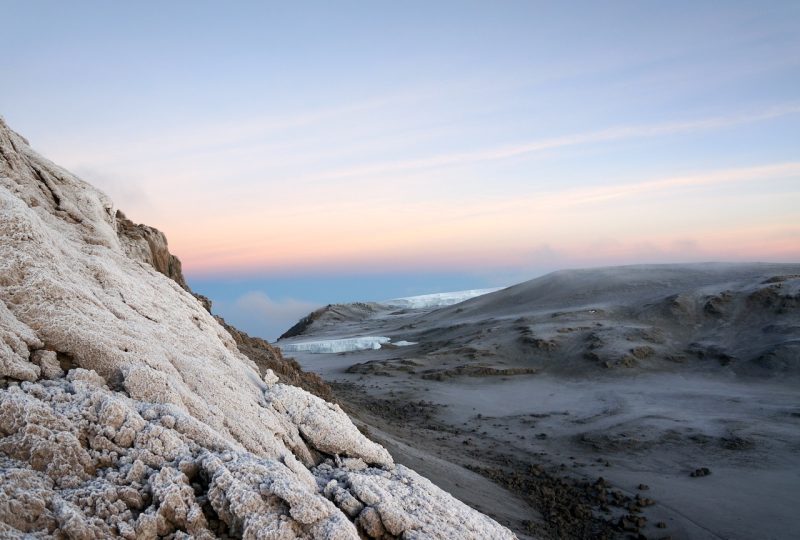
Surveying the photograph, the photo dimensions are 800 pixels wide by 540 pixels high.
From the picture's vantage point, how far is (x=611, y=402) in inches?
678

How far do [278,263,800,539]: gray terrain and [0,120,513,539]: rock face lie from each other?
3.90 meters

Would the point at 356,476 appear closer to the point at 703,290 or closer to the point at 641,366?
the point at 641,366

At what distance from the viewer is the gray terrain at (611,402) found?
9.27 metres

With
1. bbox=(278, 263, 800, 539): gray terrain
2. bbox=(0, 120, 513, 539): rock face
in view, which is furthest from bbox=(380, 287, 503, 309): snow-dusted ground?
bbox=(0, 120, 513, 539): rock face

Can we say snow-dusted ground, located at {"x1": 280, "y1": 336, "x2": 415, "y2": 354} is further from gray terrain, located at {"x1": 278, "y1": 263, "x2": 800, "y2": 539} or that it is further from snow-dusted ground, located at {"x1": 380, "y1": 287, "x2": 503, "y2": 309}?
snow-dusted ground, located at {"x1": 380, "y1": 287, "x2": 503, "y2": 309}

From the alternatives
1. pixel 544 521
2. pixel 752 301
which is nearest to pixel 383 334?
pixel 752 301

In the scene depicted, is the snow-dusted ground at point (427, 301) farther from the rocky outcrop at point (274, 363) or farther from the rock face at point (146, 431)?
the rock face at point (146, 431)

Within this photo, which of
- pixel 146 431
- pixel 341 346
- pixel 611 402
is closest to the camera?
pixel 146 431

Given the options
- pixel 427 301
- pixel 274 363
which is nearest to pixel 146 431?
pixel 274 363

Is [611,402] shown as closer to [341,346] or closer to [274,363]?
[274,363]

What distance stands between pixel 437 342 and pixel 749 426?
A: 16.4m

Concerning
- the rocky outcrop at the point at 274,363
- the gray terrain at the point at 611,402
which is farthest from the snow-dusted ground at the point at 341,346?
the rocky outcrop at the point at 274,363

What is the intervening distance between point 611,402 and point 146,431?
1635 centimetres

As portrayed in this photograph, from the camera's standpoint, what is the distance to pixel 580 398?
18.2 meters
